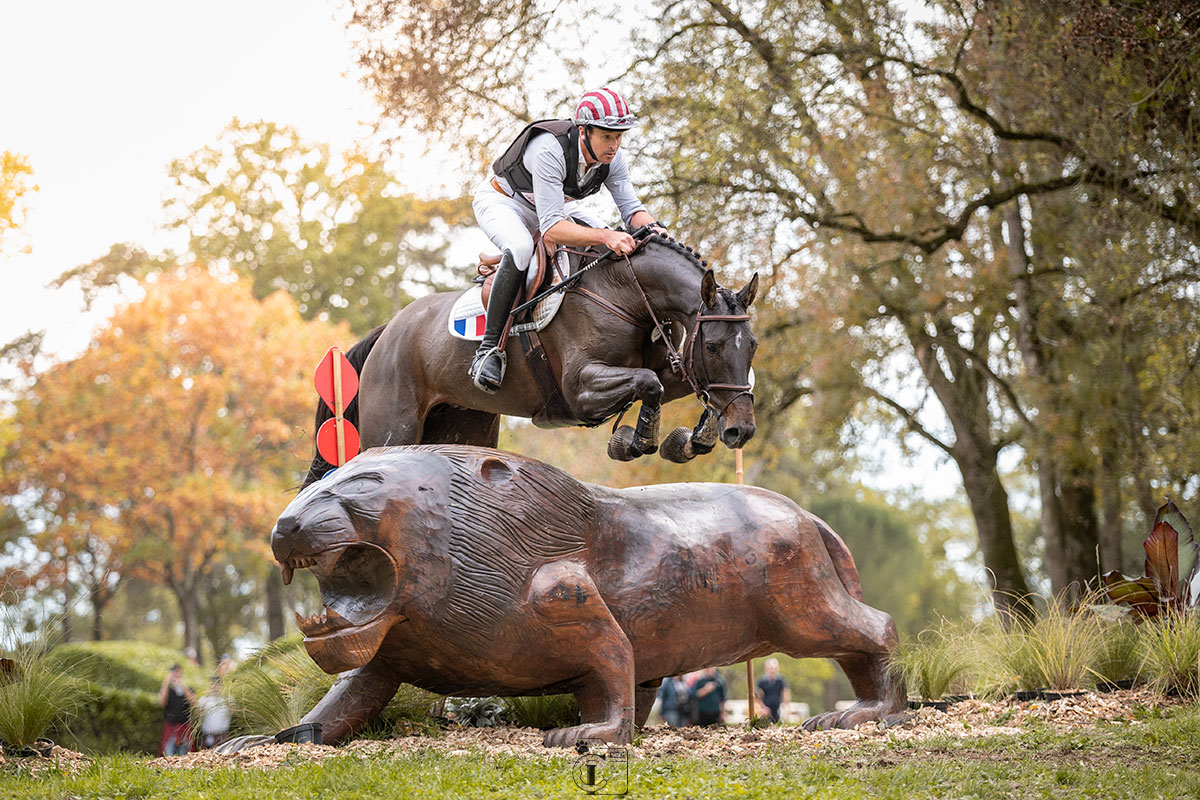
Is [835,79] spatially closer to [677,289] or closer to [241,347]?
[677,289]

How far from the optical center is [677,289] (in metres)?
6.06

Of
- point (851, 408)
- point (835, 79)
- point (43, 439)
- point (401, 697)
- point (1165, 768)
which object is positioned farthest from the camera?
point (43, 439)

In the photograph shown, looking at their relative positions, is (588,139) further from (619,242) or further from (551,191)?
(619,242)

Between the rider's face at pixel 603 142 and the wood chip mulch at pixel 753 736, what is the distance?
3132 mm

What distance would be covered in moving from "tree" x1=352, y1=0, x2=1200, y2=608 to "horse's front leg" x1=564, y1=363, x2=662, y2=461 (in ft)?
21.2

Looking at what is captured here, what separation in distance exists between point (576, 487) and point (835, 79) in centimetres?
815

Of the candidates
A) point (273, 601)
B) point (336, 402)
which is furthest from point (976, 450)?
point (273, 601)

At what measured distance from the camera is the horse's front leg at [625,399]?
5812mm

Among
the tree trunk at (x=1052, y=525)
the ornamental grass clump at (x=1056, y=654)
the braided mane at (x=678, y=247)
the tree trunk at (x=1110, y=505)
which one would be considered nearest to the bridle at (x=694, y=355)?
the braided mane at (x=678, y=247)

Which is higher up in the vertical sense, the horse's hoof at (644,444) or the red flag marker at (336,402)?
the red flag marker at (336,402)

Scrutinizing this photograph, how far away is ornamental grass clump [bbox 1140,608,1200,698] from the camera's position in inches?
278

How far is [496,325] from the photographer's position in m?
6.40

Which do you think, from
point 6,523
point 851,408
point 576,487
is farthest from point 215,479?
point 576,487

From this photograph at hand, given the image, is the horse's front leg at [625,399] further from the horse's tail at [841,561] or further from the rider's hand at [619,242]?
the horse's tail at [841,561]
